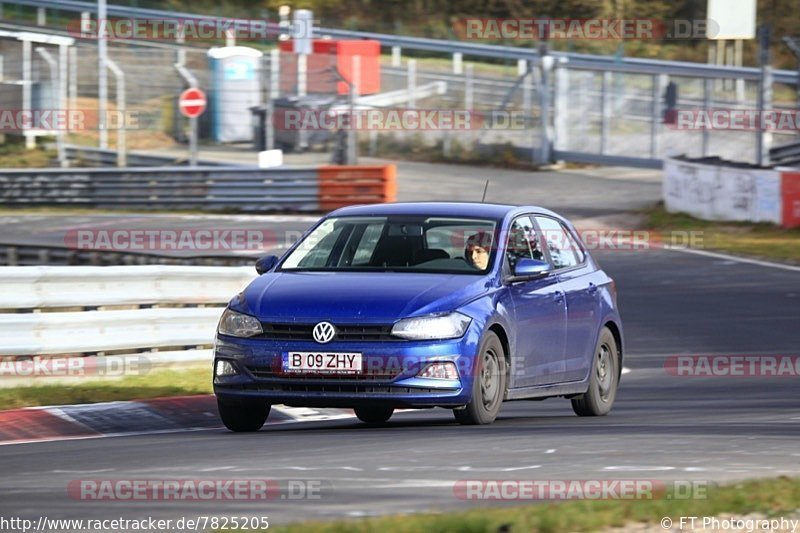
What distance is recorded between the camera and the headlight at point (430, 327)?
915 centimetres

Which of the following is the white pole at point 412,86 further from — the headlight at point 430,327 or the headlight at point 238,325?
the headlight at point 430,327

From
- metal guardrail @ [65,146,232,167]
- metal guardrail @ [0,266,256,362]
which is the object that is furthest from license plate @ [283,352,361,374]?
metal guardrail @ [65,146,232,167]

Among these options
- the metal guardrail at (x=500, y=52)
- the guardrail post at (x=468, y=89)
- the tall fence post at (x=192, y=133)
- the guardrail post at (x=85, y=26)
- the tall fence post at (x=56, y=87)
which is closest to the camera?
the tall fence post at (x=192, y=133)

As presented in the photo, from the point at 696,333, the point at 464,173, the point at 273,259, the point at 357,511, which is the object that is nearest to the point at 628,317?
the point at 696,333

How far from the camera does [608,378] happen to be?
11.7m

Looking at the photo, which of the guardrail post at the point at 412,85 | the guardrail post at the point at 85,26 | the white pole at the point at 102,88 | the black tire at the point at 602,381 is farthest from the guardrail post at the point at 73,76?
the black tire at the point at 602,381

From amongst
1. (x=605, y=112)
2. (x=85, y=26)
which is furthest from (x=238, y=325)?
(x=85, y=26)

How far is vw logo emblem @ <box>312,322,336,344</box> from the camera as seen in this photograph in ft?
30.1

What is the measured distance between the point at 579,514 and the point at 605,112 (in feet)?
99.0

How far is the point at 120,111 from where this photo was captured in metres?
32.6

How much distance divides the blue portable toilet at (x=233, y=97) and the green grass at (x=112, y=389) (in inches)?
704

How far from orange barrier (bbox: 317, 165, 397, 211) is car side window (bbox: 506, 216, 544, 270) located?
57.0ft

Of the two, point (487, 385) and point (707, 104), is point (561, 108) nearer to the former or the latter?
point (707, 104)

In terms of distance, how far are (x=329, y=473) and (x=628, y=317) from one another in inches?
439
